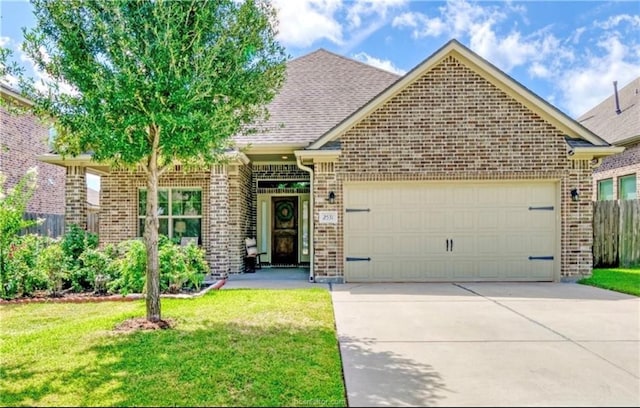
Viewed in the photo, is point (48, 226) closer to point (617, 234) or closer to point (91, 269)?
point (91, 269)

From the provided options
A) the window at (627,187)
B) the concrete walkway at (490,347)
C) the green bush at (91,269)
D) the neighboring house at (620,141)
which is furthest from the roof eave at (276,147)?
the window at (627,187)

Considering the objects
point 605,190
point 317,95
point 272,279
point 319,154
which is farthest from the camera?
point 605,190

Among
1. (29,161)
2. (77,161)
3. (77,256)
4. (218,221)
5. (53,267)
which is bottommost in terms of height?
(53,267)

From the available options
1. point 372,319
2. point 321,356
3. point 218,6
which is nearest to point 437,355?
point 321,356

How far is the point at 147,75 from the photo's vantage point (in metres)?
5.29

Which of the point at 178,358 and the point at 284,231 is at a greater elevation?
the point at 284,231

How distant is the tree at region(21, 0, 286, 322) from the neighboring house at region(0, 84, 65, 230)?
9.55 metres

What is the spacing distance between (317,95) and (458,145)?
486 centimetres

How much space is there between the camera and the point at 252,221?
12703 millimetres

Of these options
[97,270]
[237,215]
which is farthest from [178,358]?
[237,215]

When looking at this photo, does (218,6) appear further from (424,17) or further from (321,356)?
(424,17)

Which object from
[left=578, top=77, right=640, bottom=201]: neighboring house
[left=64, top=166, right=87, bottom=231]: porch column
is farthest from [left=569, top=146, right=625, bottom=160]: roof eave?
[left=64, top=166, right=87, bottom=231]: porch column

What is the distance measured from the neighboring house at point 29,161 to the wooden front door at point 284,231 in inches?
295

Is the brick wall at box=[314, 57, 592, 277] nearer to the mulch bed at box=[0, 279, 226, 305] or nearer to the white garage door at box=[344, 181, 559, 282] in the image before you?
the white garage door at box=[344, 181, 559, 282]
